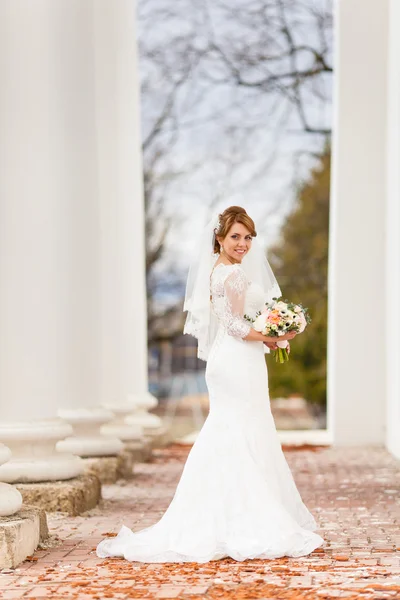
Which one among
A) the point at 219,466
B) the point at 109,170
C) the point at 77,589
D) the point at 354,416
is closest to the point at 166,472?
the point at 109,170

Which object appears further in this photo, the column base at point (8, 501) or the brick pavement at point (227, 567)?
the column base at point (8, 501)

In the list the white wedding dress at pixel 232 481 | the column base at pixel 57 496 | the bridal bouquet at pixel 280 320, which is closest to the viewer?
the white wedding dress at pixel 232 481

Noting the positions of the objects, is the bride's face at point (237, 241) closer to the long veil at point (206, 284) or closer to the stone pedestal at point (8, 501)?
the long veil at point (206, 284)

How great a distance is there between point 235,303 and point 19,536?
2034 mm

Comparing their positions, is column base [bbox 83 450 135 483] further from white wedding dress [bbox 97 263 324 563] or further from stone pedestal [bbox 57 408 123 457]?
white wedding dress [bbox 97 263 324 563]

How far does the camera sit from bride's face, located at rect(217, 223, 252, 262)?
24.9ft

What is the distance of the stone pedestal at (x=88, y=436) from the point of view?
35.9 ft

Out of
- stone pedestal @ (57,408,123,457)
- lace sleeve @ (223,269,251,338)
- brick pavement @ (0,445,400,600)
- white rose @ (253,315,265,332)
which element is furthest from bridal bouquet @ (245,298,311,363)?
stone pedestal @ (57,408,123,457)

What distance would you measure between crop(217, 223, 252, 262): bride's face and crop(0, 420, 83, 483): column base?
1.98m

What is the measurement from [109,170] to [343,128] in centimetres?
485

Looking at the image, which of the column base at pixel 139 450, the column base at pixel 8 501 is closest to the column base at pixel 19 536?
the column base at pixel 8 501

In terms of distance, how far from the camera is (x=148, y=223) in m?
24.1

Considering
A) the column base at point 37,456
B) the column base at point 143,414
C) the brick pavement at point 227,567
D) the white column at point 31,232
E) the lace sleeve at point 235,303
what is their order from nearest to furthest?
the brick pavement at point 227,567, the lace sleeve at point 235,303, the white column at point 31,232, the column base at point 37,456, the column base at point 143,414

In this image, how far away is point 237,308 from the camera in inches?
299
